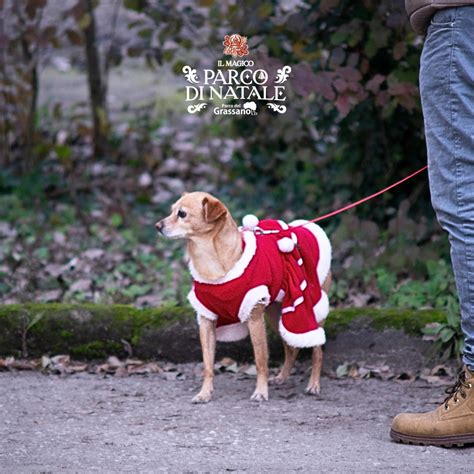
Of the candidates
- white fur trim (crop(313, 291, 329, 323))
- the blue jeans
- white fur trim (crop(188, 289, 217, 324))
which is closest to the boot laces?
the blue jeans

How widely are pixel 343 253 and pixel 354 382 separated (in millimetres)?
1604

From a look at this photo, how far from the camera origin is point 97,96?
26.8 ft

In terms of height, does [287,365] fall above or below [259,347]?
below

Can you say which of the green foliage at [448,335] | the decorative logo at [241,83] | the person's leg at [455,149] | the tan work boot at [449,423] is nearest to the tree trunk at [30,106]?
the decorative logo at [241,83]

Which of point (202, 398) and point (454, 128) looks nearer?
point (454, 128)

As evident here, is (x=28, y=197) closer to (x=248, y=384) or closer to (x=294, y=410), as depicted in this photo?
(x=248, y=384)

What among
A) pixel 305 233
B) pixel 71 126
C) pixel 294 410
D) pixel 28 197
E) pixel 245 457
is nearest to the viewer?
pixel 245 457

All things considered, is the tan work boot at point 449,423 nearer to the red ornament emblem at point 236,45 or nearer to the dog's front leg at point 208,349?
the dog's front leg at point 208,349

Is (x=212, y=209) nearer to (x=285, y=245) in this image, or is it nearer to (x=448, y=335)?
(x=285, y=245)

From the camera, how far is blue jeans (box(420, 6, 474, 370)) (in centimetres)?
330

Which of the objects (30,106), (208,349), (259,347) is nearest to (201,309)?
(208,349)

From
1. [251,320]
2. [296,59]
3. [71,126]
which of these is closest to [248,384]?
[251,320]

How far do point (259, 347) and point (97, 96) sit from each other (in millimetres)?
4323

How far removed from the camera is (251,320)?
433 cm
